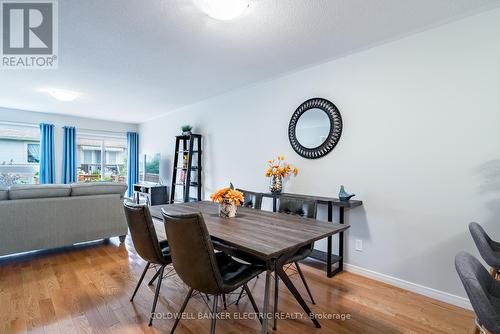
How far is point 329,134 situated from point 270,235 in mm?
1710

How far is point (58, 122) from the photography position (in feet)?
20.4

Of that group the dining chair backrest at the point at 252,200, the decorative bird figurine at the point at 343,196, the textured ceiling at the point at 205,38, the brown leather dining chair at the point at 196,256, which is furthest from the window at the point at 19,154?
the decorative bird figurine at the point at 343,196

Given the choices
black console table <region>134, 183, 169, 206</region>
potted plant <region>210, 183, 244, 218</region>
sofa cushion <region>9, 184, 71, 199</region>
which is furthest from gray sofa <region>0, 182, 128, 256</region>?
black console table <region>134, 183, 169, 206</region>

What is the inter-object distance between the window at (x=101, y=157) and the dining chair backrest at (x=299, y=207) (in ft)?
21.0

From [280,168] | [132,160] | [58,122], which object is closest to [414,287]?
[280,168]

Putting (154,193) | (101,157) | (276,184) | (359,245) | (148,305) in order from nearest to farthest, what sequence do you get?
(148,305) < (359,245) < (276,184) < (154,193) < (101,157)

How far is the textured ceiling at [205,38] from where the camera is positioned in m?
1.96

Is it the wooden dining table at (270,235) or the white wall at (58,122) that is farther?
the white wall at (58,122)

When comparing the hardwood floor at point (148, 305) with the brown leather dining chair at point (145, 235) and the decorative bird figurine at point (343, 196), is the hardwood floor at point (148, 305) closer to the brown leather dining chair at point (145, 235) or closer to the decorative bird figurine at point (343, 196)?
the brown leather dining chair at point (145, 235)

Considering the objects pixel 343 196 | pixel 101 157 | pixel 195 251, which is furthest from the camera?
pixel 101 157

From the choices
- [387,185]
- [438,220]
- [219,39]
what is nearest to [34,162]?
[219,39]

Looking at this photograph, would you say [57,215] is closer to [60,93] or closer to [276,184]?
[60,93]

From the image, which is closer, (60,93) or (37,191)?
(37,191)

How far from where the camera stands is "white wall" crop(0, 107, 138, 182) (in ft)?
18.5
